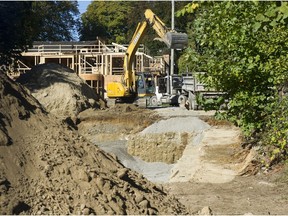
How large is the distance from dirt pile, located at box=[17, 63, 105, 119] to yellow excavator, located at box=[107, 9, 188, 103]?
1.92 metres

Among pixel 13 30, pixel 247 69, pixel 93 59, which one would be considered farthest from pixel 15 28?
pixel 93 59

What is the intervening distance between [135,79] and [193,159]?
57.7 feet

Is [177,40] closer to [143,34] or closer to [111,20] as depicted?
[143,34]

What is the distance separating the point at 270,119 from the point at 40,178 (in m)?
4.71

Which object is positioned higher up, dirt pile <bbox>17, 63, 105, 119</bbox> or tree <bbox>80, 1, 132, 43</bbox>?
tree <bbox>80, 1, 132, 43</bbox>

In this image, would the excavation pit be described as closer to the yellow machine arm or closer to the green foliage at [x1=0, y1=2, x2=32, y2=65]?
the yellow machine arm

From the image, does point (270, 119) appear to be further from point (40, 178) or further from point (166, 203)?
point (40, 178)

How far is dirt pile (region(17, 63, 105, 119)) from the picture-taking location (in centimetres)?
2769

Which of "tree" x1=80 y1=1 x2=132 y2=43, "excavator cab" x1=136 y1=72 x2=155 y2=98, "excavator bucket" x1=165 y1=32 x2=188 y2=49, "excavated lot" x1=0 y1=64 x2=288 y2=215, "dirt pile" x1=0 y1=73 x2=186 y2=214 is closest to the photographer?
"dirt pile" x1=0 y1=73 x2=186 y2=214

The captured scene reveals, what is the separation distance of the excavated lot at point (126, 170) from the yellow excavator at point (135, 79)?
8.80m

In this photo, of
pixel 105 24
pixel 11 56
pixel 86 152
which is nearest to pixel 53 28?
pixel 105 24

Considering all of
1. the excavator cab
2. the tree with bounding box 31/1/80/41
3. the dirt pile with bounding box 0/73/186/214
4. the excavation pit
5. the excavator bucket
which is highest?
the tree with bounding box 31/1/80/41

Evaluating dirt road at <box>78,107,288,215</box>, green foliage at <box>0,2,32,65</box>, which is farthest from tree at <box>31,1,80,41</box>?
dirt road at <box>78,107,288,215</box>

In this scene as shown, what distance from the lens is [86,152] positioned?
8.21m
